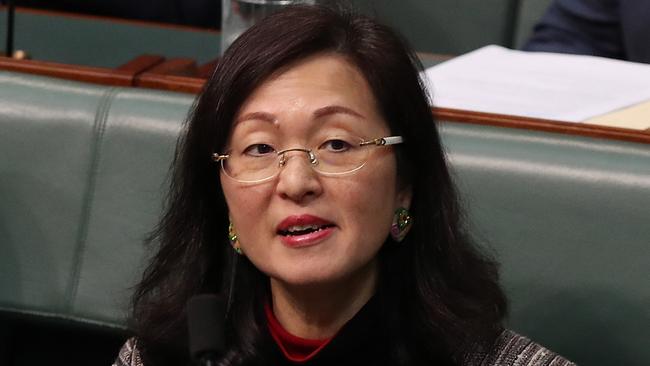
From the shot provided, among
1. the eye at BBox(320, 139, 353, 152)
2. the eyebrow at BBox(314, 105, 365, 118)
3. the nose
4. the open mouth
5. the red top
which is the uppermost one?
the eyebrow at BBox(314, 105, 365, 118)

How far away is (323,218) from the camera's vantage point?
3.61ft

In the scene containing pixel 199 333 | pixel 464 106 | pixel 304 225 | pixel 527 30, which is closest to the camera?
pixel 199 333

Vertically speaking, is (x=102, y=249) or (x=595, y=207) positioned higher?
(x=595, y=207)

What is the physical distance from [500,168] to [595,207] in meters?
0.12

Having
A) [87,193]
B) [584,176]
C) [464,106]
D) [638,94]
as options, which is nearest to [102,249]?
[87,193]

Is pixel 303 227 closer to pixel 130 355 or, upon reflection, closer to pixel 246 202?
pixel 246 202

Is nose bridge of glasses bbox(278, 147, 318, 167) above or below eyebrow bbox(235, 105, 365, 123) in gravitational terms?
below

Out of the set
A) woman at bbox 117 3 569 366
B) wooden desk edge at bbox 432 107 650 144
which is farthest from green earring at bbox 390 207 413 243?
wooden desk edge at bbox 432 107 650 144

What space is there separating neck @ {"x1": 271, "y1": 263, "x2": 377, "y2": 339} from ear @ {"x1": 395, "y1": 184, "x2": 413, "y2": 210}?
70mm

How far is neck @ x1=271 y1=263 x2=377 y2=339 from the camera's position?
1.19 m

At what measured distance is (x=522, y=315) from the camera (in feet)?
4.74

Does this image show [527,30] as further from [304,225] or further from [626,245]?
[304,225]

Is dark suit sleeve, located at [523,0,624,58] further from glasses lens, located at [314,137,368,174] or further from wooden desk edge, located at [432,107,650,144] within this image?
A: glasses lens, located at [314,137,368,174]

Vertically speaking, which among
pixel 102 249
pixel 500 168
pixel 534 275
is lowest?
pixel 102 249
